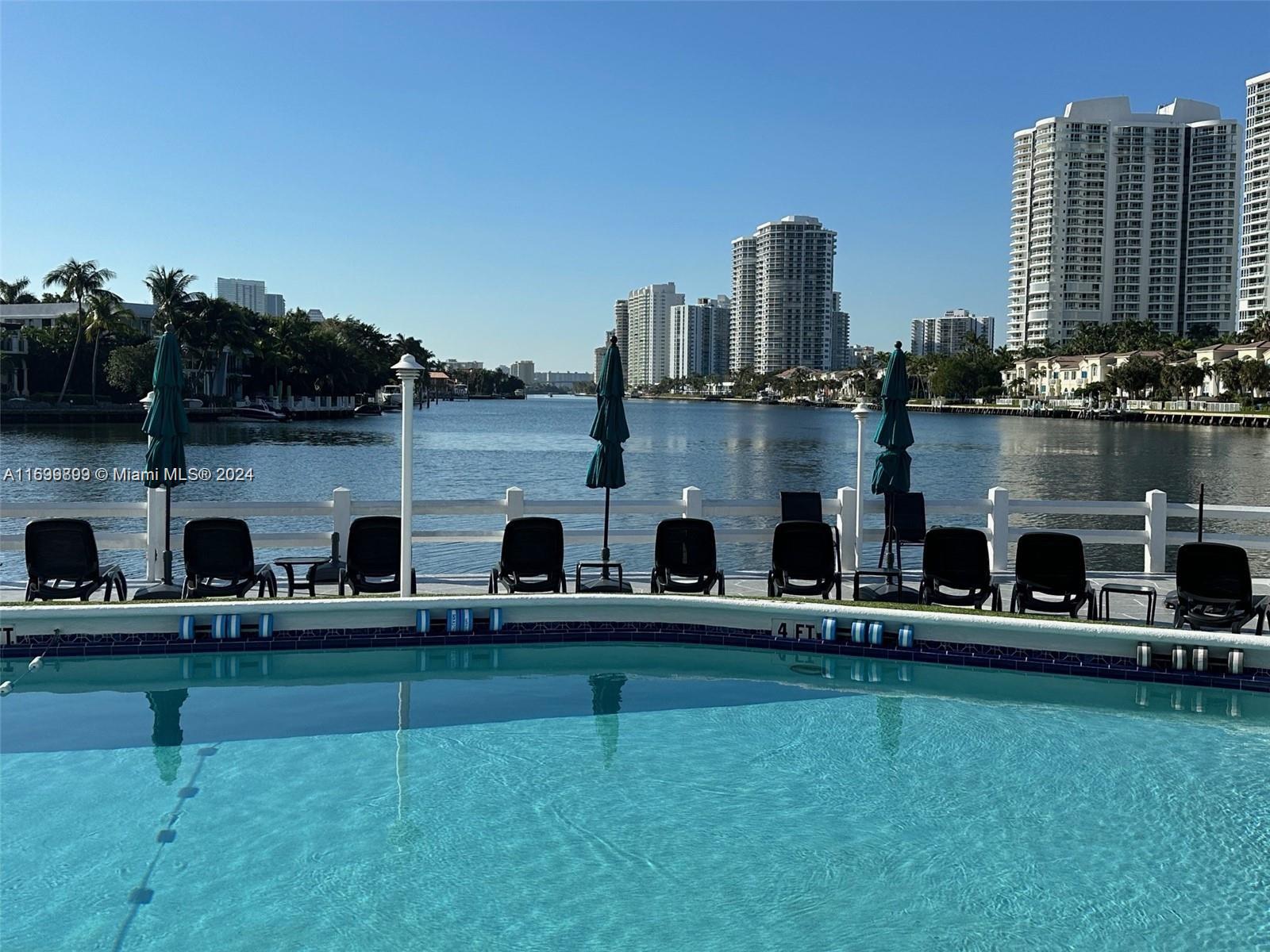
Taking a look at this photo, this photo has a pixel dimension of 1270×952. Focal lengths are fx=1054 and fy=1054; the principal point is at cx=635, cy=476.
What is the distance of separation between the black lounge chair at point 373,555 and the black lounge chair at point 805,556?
3784 mm

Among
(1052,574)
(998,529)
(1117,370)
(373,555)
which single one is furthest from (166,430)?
(1117,370)

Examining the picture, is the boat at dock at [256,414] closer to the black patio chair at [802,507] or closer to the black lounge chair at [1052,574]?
the black patio chair at [802,507]

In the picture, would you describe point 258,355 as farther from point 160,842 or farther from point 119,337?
point 160,842

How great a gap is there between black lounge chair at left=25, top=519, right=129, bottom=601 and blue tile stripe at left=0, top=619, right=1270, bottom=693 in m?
0.83

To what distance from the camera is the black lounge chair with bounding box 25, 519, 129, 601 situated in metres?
10.2

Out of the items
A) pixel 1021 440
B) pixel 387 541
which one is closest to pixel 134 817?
pixel 387 541

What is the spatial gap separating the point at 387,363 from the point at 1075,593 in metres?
138

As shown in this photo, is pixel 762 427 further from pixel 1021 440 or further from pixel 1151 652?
pixel 1151 652

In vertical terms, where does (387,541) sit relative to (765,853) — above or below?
above

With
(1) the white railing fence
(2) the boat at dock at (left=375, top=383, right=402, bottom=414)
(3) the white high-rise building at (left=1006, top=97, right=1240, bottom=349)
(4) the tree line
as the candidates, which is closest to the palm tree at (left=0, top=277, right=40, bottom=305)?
(4) the tree line

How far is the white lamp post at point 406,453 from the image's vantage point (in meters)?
9.27

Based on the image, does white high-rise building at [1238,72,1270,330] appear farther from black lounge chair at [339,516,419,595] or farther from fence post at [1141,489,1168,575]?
black lounge chair at [339,516,419,595]

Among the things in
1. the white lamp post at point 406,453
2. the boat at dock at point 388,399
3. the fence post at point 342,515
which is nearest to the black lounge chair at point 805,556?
the white lamp post at point 406,453

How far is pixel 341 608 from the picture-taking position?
32.9ft
